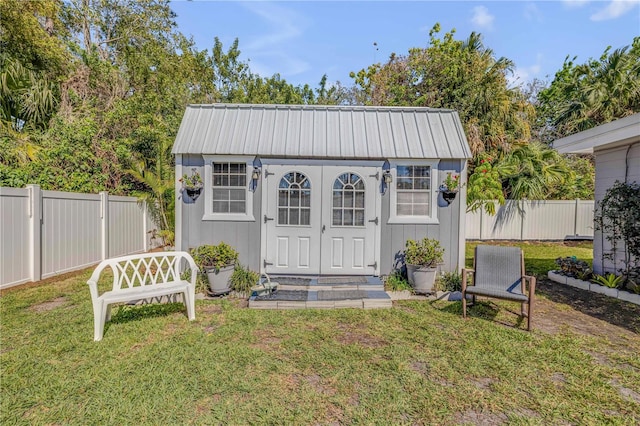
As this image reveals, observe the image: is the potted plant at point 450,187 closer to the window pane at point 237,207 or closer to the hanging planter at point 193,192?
the window pane at point 237,207

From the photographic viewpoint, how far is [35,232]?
17.5 feet

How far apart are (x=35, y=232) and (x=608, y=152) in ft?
35.6

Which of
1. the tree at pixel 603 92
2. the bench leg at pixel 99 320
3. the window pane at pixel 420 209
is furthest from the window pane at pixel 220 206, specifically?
the tree at pixel 603 92

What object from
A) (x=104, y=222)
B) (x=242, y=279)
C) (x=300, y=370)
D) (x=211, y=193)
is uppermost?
(x=211, y=193)

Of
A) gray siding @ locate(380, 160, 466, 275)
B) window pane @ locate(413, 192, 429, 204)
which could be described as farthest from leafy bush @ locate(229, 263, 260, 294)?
window pane @ locate(413, 192, 429, 204)

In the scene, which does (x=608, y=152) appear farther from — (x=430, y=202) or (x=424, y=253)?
(x=424, y=253)

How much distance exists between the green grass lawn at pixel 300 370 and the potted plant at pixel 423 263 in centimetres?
79

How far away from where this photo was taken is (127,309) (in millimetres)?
4371

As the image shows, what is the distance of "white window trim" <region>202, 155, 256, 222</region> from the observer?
5.45 meters

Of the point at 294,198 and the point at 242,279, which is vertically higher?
the point at 294,198

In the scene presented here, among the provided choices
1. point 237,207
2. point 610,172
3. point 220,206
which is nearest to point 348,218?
point 237,207

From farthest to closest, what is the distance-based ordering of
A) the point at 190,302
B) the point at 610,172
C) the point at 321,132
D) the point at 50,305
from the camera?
the point at 610,172 < the point at 321,132 < the point at 50,305 < the point at 190,302

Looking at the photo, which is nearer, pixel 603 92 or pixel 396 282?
pixel 396 282

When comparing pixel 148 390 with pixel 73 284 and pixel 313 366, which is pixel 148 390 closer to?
pixel 313 366
